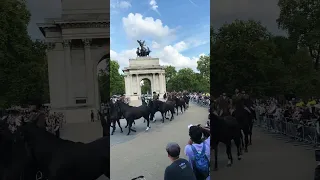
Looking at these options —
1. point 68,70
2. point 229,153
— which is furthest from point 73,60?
point 229,153

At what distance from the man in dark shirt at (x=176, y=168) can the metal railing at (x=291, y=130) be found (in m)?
3.26

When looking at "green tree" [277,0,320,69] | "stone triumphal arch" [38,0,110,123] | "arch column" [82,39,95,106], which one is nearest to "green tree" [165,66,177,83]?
"stone triumphal arch" [38,0,110,123]

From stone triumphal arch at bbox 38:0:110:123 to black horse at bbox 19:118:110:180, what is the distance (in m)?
0.49

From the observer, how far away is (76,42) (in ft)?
14.7

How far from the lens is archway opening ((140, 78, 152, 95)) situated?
2.94m

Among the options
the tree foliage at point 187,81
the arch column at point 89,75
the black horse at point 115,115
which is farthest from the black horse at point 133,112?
the arch column at point 89,75

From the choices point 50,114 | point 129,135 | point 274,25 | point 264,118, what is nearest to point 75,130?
point 50,114

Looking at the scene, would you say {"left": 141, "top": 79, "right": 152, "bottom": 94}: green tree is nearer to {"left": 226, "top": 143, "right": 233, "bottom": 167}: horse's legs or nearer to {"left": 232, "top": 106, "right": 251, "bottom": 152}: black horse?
{"left": 226, "top": 143, "right": 233, "bottom": 167}: horse's legs

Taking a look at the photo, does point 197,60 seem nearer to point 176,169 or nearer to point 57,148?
point 176,169

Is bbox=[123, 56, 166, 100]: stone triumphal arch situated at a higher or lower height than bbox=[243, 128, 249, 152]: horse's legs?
higher

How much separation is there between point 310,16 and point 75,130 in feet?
17.4

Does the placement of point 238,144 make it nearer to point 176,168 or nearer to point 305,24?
point 176,168

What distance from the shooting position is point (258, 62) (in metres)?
5.83

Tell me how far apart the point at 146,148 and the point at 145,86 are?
617 mm
